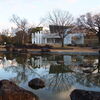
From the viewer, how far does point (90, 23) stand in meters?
54.8

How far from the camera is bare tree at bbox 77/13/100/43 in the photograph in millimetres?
54503

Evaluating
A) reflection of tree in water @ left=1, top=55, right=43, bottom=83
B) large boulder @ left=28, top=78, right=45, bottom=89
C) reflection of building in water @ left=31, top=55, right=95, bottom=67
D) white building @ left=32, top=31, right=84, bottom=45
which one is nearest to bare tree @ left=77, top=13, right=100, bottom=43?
white building @ left=32, top=31, right=84, bottom=45

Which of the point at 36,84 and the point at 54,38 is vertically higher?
the point at 54,38

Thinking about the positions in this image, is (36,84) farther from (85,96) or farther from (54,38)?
(54,38)

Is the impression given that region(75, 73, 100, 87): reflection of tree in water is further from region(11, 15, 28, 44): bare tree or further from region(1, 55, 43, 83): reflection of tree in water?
region(11, 15, 28, 44): bare tree

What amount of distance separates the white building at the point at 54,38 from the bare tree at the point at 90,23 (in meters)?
6.66

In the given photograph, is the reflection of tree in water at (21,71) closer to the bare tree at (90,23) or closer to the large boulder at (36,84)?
the large boulder at (36,84)

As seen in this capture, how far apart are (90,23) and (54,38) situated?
14.0 metres

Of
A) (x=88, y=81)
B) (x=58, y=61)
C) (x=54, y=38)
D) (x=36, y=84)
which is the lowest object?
(x=88, y=81)

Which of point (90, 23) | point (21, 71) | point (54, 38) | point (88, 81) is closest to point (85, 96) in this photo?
point (88, 81)

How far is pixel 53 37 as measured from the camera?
64938mm

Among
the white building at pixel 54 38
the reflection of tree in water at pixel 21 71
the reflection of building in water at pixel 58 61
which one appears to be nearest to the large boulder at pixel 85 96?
the reflection of tree in water at pixel 21 71

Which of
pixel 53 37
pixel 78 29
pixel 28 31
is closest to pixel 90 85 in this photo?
pixel 78 29

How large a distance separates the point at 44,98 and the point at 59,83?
145 inches
